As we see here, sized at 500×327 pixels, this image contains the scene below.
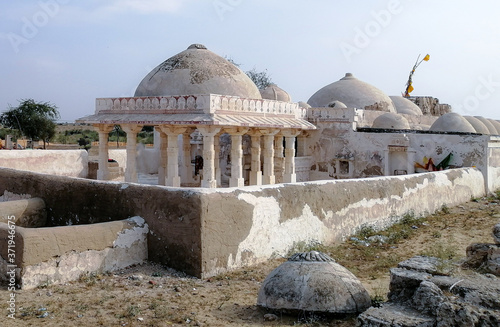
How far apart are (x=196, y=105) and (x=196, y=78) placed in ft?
6.02

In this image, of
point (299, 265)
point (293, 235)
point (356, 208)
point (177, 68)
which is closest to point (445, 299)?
point (299, 265)

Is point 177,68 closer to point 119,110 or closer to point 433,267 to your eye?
point 119,110

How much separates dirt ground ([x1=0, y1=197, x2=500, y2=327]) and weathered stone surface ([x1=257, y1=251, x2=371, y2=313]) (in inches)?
4.4

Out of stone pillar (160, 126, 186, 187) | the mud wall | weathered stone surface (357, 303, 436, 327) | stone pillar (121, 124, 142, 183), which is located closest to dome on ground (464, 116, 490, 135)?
stone pillar (160, 126, 186, 187)

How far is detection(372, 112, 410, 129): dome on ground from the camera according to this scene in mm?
18641

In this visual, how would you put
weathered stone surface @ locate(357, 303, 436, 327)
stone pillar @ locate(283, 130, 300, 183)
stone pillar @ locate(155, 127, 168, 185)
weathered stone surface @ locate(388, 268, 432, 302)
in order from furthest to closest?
1. stone pillar @ locate(283, 130, 300, 183)
2. stone pillar @ locate(155, 127, 168, 185)
3. weathered stone surface @ locate(388, 268, 432, 302)
4. weathered stone surface @ locate(357, 303, 436, 327)

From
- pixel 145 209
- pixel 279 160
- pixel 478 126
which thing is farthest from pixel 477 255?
pixel 478 126

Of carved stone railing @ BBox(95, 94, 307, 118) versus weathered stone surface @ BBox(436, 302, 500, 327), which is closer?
weathered stone surface @ BBox(436, 302, 500, 327)

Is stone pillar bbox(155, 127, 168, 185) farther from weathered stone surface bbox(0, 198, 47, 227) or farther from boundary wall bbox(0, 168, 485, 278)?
weathered stone surface bbox(0, 198, 47, 227)

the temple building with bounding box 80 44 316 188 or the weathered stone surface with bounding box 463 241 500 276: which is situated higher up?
the temple building with bounding box 80 44 316 188

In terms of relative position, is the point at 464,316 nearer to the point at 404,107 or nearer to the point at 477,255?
the point at 477,255

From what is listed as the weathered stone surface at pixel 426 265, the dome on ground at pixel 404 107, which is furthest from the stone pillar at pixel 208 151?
the dome on ground at pixel 404 107

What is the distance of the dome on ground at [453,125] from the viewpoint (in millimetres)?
17359

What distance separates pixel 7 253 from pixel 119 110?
33.6 ft
